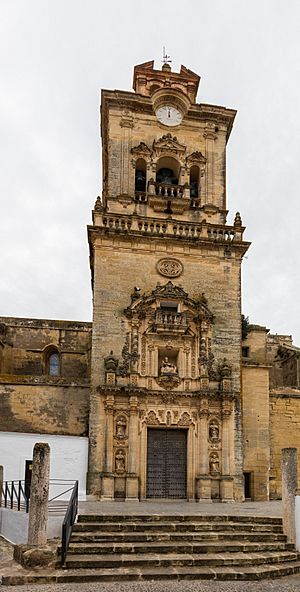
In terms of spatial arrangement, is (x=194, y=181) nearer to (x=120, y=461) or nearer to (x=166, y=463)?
(x=166, y=463)

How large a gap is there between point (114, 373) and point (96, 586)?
406 inches

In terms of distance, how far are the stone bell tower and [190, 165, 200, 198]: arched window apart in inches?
2.6

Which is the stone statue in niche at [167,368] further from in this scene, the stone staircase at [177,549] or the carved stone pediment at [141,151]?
the carved stone pediment at [141,151]

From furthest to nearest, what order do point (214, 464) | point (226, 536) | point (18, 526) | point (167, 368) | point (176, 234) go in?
point (176, 234) → point (167, 368) → point (214, 464) → point (18, 526) → point (226, 536)

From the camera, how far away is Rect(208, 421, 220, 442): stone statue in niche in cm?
1970

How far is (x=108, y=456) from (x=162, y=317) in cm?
516

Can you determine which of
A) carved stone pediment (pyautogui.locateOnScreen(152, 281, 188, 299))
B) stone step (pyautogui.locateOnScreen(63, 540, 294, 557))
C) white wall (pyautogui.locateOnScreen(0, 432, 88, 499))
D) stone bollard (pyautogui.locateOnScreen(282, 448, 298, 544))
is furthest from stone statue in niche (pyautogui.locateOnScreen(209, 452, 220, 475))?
stone step (pyautogui.locateOnScreen(63, 540, 294, 557))

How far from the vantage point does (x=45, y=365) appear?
87.4 feet

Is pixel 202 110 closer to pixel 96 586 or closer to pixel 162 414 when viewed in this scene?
pixel 162 414

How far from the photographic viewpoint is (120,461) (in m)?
19.0

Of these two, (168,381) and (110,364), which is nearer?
(110,364)

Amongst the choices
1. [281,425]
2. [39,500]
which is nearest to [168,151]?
[281,425]

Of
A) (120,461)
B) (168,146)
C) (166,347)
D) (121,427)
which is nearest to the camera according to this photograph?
(120,461)

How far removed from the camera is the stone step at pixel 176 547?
10.9m
